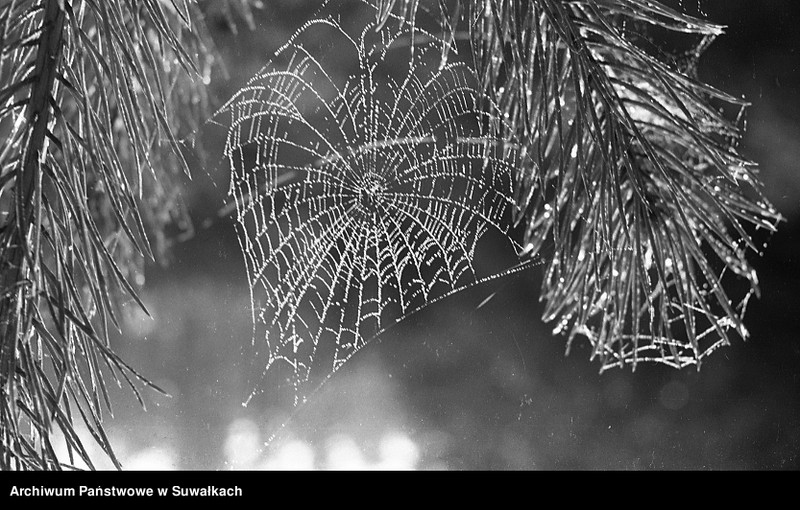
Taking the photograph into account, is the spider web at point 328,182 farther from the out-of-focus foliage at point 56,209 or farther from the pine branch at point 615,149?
the out-of-focus foliage at point 56,209

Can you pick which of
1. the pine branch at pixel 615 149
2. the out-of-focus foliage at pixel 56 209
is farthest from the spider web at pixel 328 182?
the out-of-focus foliage at pixel 56 209

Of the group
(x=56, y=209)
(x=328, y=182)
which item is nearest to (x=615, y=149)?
(x=56, y=209)

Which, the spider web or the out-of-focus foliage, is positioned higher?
the out-of-focus foliage

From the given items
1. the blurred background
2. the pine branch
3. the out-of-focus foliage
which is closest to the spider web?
the blurred background

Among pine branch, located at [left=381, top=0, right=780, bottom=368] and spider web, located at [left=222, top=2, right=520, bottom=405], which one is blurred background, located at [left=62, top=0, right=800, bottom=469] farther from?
pine branch, located at [left=381, top=0, right=780, bottom=368]

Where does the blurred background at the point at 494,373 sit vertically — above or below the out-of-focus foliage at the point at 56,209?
below

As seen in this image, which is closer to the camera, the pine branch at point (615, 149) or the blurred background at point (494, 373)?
the pine branch at point (615, 149)
